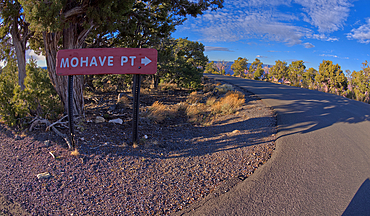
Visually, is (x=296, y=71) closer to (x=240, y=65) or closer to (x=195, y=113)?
(x=240, y=65)

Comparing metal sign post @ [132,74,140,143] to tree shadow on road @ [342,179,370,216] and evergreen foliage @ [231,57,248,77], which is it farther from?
evergreen foliage @ [231,57,248,77]

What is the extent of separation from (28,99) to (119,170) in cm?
321

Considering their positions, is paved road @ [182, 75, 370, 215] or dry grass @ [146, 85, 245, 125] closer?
paved road @ [182, 75, 370, 215]

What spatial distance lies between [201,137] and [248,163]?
1828 mm

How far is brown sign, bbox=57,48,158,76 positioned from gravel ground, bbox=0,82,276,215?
5.68ft

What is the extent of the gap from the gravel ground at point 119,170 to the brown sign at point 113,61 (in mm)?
1732

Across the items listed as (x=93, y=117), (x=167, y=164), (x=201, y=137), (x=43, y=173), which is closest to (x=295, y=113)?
(x=201, y=137)

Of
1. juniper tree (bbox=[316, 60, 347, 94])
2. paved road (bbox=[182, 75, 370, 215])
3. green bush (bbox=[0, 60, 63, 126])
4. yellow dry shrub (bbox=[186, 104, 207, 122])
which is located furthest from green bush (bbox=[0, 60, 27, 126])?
juniper tree (bbox=[316, 60, 347, 94])

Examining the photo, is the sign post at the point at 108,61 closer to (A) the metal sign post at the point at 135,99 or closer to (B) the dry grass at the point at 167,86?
(A) the metal sign post at the point at 135,99

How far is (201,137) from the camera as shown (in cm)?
584

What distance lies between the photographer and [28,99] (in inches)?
196

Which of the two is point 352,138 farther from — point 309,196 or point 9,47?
point 9,47

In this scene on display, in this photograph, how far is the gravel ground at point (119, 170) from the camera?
302 cm

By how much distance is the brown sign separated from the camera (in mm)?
4371
